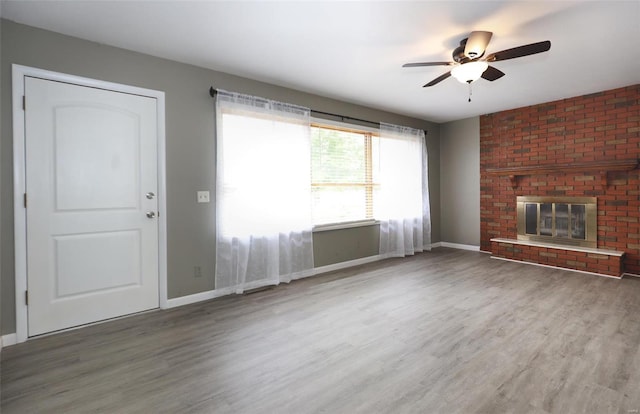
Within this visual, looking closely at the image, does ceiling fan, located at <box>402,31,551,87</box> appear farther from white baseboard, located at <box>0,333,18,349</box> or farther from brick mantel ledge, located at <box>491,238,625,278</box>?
white baseboard, located at <box>0,333,18,349</box>

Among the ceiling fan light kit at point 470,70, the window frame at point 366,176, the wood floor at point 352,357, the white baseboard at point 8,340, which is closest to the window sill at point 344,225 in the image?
the window frame at point 366,176

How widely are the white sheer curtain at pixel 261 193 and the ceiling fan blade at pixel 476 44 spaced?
7.17 feet

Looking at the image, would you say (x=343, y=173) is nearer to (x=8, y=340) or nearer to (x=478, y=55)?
(x=478, y=55)

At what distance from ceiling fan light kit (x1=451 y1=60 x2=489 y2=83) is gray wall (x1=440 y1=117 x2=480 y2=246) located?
3.46 meters

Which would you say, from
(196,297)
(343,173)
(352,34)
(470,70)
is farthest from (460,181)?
(196,297)

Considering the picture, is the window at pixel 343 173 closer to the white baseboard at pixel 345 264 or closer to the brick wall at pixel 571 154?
the white baseboard at pixel 345 264

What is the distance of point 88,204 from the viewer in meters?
2.89

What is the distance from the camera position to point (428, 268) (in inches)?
189

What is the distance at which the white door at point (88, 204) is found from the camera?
266 cm

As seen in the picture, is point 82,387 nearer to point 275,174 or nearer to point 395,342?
point 395,342

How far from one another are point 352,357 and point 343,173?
3151 mm

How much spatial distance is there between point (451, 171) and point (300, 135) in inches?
143

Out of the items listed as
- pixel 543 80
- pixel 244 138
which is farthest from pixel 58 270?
pixel 543 80

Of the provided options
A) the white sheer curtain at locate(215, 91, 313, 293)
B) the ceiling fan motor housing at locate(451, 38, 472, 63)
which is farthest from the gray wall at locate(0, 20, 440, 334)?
the ceiling fan motor housing at locate(451, 38, 472, 63)
